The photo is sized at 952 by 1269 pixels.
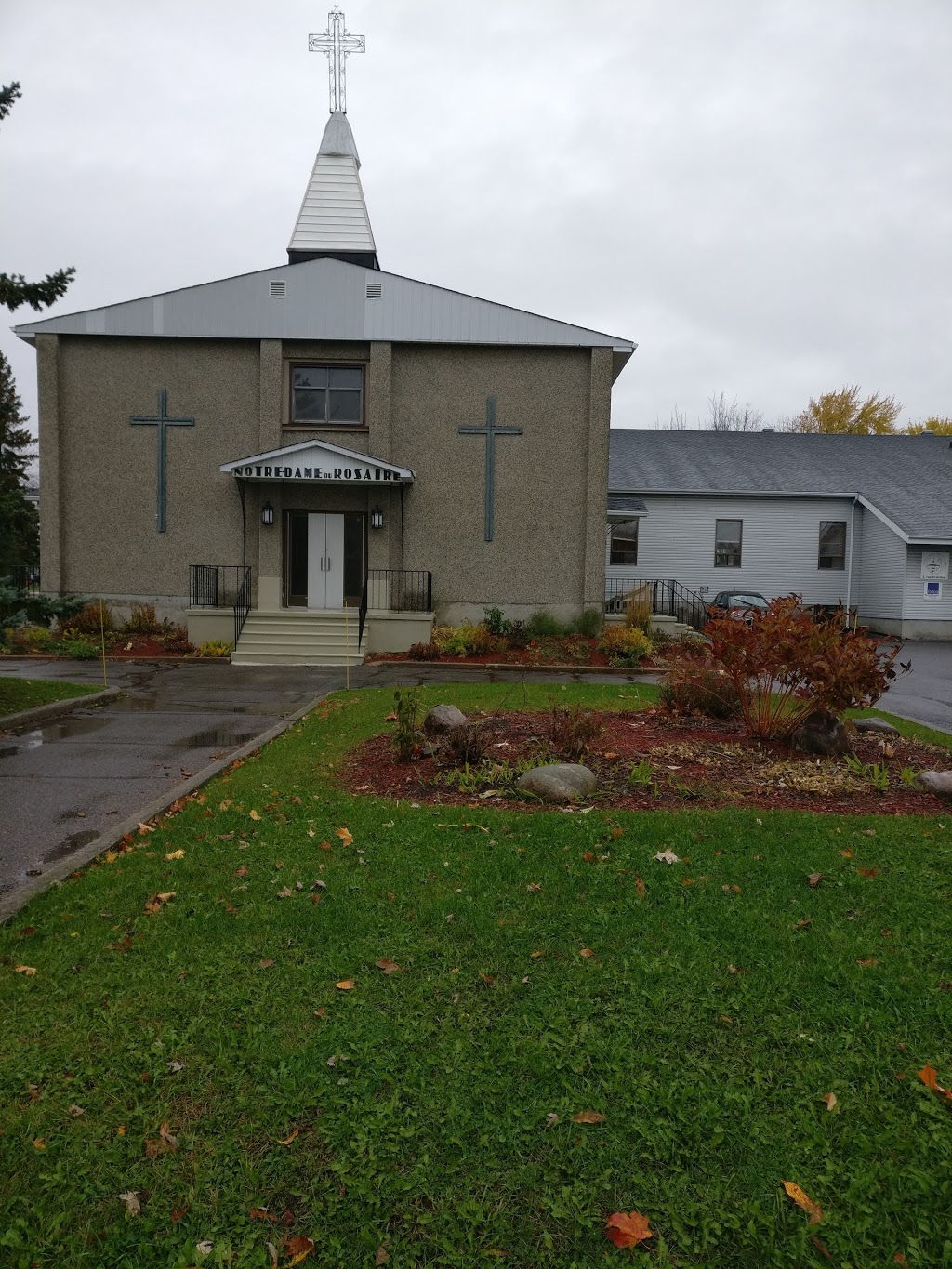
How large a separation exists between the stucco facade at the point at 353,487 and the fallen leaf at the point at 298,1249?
57.8ft

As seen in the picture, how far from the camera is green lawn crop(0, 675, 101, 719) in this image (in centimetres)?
1048

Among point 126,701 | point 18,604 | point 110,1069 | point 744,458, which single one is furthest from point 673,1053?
point 744,458

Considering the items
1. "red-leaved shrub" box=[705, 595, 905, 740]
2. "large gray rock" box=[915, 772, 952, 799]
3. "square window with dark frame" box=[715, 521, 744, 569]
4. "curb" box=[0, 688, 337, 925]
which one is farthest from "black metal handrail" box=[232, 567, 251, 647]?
"square window with dark frame" box=[715, 521, 744, 569]

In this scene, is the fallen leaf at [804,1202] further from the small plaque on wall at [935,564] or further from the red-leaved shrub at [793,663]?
the small plaque on wall at [935,564]

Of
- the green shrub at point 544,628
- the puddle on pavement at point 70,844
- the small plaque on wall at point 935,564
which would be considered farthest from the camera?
the small plaque on wall at point 935,564

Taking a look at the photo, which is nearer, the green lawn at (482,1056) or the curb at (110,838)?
the green lawn at (482,1056)

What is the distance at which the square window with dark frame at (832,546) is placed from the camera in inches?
1162

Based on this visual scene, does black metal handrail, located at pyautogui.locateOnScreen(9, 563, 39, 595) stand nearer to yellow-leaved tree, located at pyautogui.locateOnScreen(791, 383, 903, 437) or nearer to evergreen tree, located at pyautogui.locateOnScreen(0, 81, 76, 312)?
evergreen tree, located at pyautogui.locateOnScreen(0, 81, 76, 312)

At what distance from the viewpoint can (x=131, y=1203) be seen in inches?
92.7

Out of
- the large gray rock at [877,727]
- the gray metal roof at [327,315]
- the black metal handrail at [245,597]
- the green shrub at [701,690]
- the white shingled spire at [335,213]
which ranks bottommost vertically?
the large gray rock at [877,727]

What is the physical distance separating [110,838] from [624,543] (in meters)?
25.2

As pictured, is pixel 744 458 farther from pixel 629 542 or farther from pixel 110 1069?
pixel 110 1069

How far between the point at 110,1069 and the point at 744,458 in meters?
31.7

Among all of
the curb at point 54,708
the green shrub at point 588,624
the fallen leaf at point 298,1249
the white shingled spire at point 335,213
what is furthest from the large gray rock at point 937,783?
the white shingled spire at point 335,213
